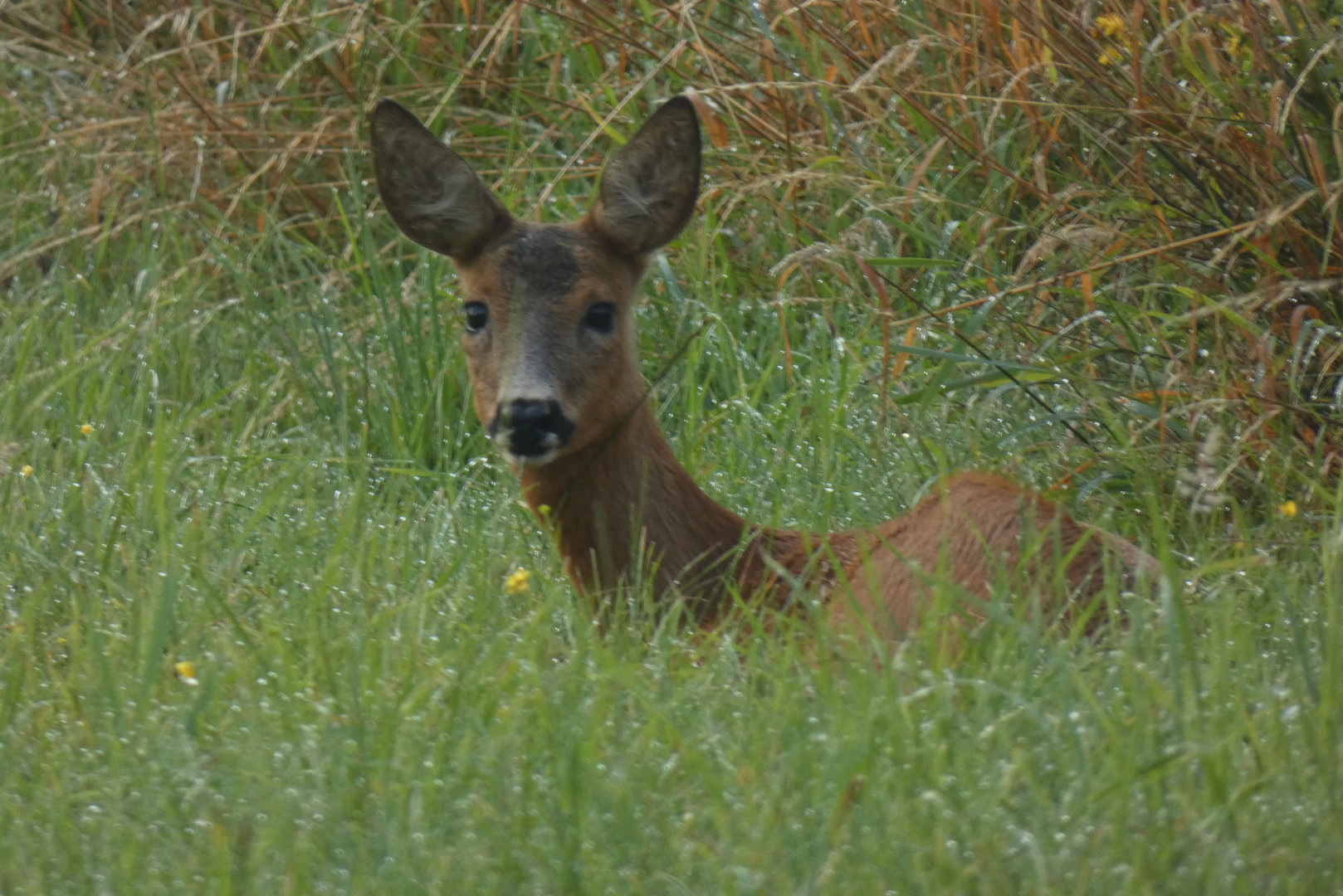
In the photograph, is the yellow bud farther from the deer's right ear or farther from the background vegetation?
the deer's right ear

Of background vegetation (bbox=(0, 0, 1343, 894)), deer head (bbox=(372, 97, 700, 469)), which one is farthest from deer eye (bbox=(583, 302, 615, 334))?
background vegetation (bbox=(0, 0, 1343, 894))

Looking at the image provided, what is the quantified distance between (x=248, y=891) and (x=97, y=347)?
10.6 feet

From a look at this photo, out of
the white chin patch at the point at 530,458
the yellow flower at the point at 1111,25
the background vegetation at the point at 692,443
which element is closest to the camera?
the background vegetation at the point at 692,443

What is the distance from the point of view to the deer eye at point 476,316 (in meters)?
4.12

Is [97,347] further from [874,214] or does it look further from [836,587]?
[836,587]

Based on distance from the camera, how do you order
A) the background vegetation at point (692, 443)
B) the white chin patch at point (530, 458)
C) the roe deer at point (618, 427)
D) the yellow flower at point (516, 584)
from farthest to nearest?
the white chin patch at point (530, 458) → the yellow flower at point (516, 584) → the roe deer at point (618, 427) → the background vegetation at point (692, 443)

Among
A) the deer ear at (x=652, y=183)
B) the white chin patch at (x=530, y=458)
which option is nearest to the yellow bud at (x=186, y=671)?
the white chin patch at (x=530, y=458)

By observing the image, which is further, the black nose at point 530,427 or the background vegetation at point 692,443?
the black nose at point 530,427

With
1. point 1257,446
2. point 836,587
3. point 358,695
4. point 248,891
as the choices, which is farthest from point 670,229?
point 248,891

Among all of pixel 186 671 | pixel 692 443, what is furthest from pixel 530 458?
pixel 692 443

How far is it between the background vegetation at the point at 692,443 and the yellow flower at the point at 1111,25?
0.02m

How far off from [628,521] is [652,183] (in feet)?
2.58

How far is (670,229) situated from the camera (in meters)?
4.27

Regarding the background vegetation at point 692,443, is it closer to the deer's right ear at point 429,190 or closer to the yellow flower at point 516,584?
the yellow flower at point 516,584
